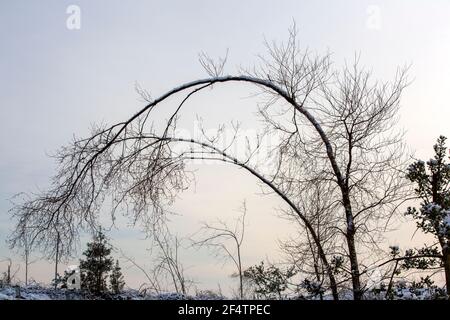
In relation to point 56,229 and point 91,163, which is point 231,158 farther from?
point 56,229

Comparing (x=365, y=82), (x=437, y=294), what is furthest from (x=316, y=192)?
(x=437, y=294)

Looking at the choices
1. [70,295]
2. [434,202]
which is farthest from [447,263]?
[70,295]

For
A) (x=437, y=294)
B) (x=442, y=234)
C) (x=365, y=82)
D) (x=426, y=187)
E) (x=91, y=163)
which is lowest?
(x=437, y=294)

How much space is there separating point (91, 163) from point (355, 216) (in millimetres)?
4512

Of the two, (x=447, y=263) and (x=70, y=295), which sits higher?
(x=447, y=263)

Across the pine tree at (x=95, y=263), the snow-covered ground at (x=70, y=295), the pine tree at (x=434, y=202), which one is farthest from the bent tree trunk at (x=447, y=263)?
the pine tree at (x=95, y=263)

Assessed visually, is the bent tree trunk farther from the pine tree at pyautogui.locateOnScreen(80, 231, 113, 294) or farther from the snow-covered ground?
the pine tree at pyautogui.locateOnScreen(80, 231, 113, 294)

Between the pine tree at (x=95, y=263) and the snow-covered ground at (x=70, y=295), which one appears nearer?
the snow-covered ground at (x=70, y=295)

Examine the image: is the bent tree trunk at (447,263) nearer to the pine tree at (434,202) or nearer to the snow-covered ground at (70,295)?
the pine tree at (434,202)

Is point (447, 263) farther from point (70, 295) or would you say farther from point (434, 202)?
point (70, 295)

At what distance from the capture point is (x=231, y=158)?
8.99 meters

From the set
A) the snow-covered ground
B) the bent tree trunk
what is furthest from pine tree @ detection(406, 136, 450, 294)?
the snow-covered ground

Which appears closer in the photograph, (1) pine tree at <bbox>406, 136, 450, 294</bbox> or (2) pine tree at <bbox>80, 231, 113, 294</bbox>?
(1) pine tree at <bbox>406, 136, 450, 294</bbox>
